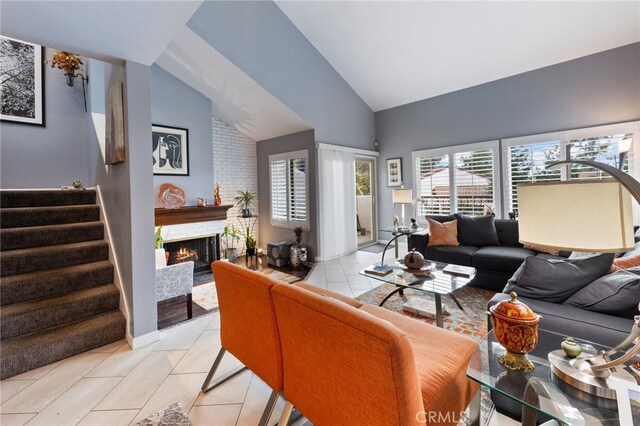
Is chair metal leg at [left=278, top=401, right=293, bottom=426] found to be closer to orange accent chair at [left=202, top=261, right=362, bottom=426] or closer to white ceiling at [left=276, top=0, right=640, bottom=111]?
orange accent chair at [left=202, top=261, right=362, bottom=426]

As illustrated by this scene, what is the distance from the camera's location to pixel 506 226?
12.6 feet

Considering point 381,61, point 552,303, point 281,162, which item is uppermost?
point 381,61

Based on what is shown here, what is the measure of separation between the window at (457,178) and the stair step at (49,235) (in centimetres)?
543

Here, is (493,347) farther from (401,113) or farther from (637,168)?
(401,113)

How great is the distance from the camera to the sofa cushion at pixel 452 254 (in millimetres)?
3588

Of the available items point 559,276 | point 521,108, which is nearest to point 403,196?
point 521,108

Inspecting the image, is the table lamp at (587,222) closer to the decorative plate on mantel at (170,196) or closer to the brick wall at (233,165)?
the decorative plate on mantel at (170,196)

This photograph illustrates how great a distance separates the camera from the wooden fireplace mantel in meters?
4.13

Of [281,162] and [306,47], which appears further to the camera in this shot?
[281,162]

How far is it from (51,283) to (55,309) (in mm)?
303

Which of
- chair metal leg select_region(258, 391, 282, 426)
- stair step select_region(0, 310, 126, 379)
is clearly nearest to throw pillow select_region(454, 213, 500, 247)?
chair metal leg select_region(258, 391, 282, 426)

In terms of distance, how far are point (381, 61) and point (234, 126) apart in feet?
10.1

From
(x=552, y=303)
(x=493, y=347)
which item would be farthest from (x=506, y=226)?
(x=493, y=347)

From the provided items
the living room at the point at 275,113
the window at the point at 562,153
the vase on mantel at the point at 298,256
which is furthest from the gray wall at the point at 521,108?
the vase on mantel at the point at 298,256
